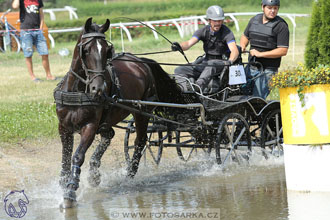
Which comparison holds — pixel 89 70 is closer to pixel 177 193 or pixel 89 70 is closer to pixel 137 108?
pixel 137 108

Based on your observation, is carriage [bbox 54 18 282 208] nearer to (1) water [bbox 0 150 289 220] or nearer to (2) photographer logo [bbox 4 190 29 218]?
(1) water [bbox 0 150 289 220]

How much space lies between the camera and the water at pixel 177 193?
22.4 ft

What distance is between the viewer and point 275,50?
908 centimetres

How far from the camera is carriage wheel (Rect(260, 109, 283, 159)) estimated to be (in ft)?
30.0

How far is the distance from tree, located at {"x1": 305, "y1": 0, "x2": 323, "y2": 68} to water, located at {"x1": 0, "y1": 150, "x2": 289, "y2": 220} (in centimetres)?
251

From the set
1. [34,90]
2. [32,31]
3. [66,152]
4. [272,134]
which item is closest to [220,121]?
[272,134]

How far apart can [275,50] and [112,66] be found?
2.49m

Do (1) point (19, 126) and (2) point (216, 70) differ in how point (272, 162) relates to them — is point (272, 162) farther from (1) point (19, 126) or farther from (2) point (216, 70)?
(1) point (19, 126)

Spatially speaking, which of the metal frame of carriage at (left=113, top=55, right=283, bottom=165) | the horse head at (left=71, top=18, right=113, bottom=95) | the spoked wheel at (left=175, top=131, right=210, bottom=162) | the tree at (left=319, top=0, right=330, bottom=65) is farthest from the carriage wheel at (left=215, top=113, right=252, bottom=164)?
the tree at (left=319, top=0, right=330, bottom=65)

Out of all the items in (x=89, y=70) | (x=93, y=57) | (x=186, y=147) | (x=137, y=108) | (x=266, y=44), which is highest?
(x=93, y=57)

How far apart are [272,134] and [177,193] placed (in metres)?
2.11

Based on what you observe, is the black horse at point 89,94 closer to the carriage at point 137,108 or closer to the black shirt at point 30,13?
the carriage at point 137,108

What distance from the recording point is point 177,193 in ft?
25.5

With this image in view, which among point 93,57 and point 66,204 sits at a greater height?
point 93,57
